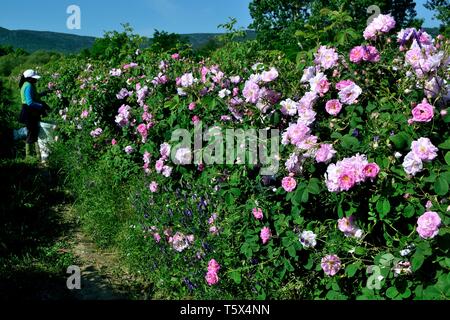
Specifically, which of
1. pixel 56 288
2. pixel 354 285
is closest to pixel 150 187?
pixel 56 288

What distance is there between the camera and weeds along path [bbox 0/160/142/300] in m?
3.35

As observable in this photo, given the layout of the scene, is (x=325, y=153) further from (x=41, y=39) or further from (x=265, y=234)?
(x=41, y=39)

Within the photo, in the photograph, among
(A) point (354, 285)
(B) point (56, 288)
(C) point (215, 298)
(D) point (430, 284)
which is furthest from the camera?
(B) point (56, 288)

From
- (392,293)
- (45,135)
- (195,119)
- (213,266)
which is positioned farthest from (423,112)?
(45,135)

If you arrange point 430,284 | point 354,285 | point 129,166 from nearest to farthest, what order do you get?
1. point 430,284
2. point 354,285
3. point 129,166

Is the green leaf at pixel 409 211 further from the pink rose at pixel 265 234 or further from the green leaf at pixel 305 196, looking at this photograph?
the pink rose at pixel 265 234

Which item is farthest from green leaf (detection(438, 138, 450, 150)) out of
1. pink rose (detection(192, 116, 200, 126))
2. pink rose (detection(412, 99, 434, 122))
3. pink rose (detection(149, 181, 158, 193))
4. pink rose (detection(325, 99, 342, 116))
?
pink rose (detection(149, 181, 158, 193))

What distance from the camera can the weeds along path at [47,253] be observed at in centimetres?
335

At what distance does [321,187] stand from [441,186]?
0.53 m

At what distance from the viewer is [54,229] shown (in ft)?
15.0

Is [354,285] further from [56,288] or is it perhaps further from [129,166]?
[129,166]

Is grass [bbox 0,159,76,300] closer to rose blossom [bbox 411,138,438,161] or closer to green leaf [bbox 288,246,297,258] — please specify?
green leaf [bbox 288,246,297,258]

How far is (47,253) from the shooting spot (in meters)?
3.92
